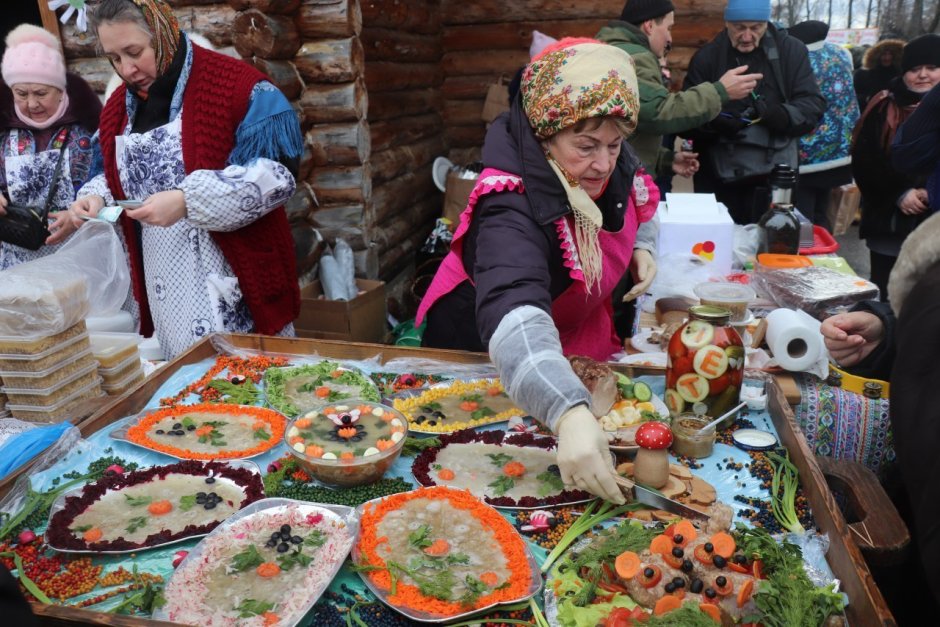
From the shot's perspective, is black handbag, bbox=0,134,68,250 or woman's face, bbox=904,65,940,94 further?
woman's face, bbox=904,65,940,94

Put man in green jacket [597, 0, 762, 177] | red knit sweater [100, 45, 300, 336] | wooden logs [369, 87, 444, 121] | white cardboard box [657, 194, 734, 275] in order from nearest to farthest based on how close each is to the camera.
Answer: red knit sweater [100, 45, 300, 336] < white cardboard box [657, 194, 734, 275] < man in green jacket [597, 0, 762, 177] < wooden logs [369, 87, 444, 121]

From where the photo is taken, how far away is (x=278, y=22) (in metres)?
4.36

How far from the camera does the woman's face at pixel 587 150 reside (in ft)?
6.66

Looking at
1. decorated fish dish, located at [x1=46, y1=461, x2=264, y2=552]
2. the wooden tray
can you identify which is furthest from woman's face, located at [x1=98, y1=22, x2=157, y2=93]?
decorated fish dish, located at [x1=46, y1=461, x2=264, y2=552]

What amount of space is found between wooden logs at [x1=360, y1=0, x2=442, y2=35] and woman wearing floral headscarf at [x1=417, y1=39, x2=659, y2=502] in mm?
3513

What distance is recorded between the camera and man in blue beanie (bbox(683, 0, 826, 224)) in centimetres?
438

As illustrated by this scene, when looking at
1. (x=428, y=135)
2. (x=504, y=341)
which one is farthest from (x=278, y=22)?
(x=504, y=341)

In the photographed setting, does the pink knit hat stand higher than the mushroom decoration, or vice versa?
the pink knit hat

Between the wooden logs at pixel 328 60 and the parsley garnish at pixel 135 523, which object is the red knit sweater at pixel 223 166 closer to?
the parsley garnish at pixel 135 523

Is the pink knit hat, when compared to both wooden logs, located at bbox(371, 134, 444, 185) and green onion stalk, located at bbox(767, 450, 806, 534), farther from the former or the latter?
green onion stalk, located at bbox(767, 450, 806, 534)

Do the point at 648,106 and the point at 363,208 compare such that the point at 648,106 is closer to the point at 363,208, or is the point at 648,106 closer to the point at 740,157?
the point at 740,157

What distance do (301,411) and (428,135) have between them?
17.7 ft

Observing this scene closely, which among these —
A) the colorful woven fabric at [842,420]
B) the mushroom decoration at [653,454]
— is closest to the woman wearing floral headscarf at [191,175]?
the mushroom decoration at [653,454]

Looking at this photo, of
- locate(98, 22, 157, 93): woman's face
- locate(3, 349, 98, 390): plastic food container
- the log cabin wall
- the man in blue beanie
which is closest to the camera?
locate(3, 349, 98, 390): plastic food container
